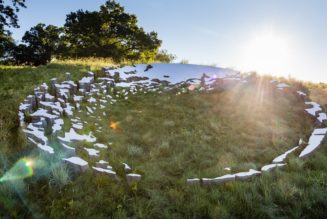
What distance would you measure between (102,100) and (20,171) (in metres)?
6.55

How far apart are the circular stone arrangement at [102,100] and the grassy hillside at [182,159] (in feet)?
0.89

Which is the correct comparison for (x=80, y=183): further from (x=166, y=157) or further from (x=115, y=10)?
(x=115, y=10)

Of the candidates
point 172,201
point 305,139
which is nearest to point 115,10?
point 305,139

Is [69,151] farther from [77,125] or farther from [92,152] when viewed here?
[77,125]

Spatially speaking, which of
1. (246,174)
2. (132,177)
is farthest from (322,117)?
(132,177)

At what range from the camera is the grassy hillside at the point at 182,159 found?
224 inches

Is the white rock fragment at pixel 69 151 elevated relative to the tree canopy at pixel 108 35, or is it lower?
lower

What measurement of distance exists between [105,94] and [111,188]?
299 inches

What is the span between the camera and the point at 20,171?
20.5 ft

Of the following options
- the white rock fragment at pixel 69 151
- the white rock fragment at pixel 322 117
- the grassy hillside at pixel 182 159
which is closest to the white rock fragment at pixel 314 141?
the grassy hillside at pixel 182 159

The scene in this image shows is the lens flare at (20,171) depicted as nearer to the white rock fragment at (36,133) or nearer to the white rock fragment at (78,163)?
the white rock fragment at (78,163)

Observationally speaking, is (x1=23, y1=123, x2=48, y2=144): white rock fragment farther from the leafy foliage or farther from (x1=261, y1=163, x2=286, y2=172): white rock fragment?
the leafy foliage

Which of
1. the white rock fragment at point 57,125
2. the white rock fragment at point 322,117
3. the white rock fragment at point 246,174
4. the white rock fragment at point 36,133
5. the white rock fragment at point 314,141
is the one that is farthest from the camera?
the white rock fragment at point 322,117

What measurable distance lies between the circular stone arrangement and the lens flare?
54 centimetres
